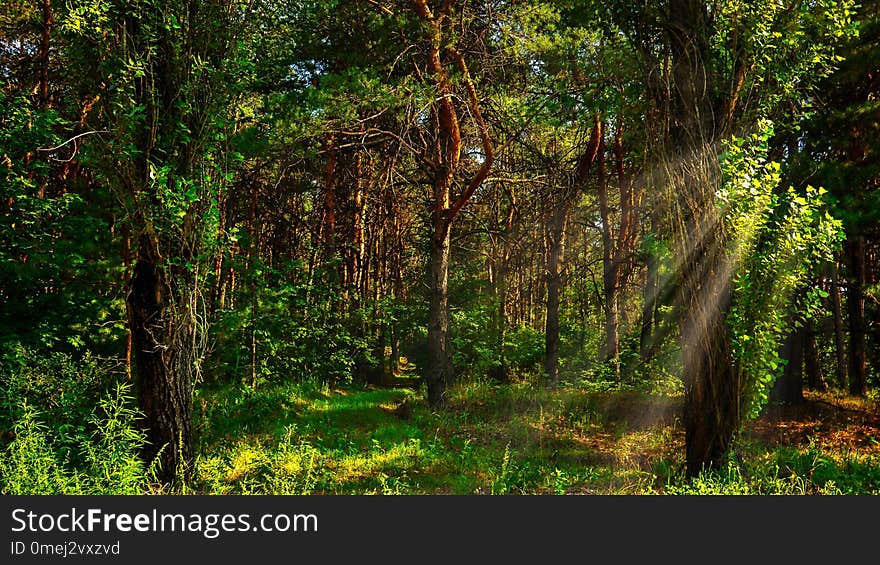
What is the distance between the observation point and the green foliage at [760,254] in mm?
5328

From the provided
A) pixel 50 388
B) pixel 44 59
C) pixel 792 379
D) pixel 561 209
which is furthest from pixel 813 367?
pixel 44 59

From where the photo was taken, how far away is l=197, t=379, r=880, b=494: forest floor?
5785 mm

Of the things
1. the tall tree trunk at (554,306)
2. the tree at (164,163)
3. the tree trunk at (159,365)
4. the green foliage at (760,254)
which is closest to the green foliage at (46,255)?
the tree trunk at (159,365)

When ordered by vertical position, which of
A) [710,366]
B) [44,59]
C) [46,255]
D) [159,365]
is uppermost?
[44,59]

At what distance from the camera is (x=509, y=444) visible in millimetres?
7715

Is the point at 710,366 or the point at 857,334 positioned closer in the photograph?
the point at 710,366

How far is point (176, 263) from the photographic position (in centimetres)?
539

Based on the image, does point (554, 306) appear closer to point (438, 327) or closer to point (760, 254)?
point (438, 327)

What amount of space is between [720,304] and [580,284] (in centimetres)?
1310

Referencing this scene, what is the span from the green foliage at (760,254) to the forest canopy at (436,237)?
32mm

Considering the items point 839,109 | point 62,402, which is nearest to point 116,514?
point 62,402

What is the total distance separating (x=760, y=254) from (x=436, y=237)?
20.6 feet

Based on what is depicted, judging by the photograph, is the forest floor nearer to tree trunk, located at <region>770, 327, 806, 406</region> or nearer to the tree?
tree trunk, located at <region>770, 327, 806, 406</region>

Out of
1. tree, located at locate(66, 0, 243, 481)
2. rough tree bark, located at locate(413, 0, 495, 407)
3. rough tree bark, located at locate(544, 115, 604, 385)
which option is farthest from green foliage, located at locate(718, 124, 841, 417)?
rough tree bark, located at locate(544, 115, 604, 385)
